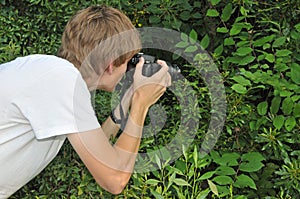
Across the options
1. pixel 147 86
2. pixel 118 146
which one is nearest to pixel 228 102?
pixel 147 86

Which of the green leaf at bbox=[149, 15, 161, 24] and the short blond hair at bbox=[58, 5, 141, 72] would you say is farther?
the green leaf at bbox=[149, 15, 161, 24]

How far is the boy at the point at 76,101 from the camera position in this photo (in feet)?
5.76

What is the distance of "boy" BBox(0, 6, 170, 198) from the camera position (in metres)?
1.75

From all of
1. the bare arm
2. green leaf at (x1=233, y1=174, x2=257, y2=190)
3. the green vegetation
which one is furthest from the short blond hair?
green leaf at (x1=233, y1=174, x2=257, y2=190)

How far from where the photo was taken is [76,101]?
1.78 metres

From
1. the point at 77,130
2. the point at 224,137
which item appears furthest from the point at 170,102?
the point at 77,130

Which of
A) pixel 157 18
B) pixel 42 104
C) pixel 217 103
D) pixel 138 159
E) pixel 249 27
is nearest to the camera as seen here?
pixel 42 104

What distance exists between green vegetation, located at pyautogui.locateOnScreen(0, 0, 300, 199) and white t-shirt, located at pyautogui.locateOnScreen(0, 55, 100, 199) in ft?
1.55

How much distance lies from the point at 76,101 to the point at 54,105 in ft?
0.24

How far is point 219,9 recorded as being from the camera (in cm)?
316

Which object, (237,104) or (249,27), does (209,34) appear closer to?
(249,27)

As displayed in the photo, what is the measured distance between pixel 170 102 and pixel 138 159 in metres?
0.57

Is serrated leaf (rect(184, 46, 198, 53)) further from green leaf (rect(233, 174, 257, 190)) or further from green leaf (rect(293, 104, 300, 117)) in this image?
green leaf (rect(233, 174, 257, 190))

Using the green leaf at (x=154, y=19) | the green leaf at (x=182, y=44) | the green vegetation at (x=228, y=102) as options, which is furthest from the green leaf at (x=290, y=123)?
the green leaf at (x=154, y=19)
